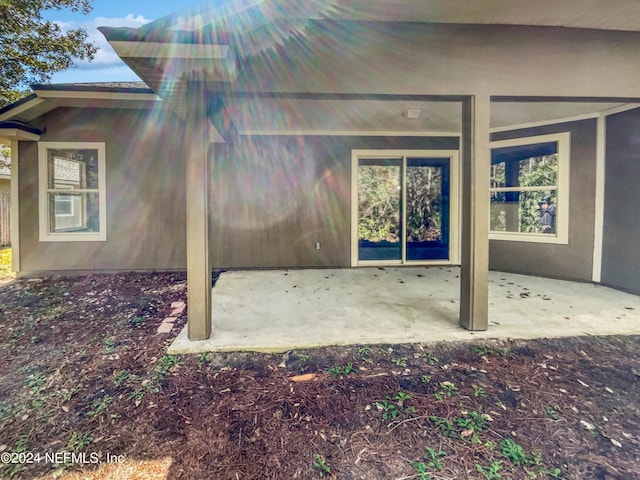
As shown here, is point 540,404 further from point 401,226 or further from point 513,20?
point 401,226

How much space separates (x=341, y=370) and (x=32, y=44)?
12669mm

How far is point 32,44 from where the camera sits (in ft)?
30.7

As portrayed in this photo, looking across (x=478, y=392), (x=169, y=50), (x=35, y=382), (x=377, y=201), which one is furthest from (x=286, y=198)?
(x=478, y=392)

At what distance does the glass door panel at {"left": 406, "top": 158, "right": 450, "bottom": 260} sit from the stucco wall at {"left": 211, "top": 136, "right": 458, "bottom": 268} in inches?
17.0

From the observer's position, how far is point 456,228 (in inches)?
262

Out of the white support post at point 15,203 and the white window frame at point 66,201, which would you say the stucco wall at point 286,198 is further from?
the white support post at point 15,203

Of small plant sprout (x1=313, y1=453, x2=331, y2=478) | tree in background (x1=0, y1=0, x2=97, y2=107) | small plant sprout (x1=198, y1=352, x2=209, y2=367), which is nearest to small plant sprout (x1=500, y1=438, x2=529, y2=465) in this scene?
small plant sprout (x1=313, y1=453, x2=331, y2=478)

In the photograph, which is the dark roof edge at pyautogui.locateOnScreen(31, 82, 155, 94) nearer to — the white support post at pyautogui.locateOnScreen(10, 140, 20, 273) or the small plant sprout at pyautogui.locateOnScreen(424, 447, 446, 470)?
the white support post at pyautogui.locateOnScreen(10, 140, 20, 273)

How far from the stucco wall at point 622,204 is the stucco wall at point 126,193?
708cm

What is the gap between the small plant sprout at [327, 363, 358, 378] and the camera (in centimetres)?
259

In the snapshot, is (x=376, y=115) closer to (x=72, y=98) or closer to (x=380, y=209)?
(x=380, y=209)

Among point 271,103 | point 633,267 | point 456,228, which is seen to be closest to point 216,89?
point 271,103

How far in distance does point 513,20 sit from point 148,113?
19.1ft

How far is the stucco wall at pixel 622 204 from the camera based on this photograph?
14.8ft
